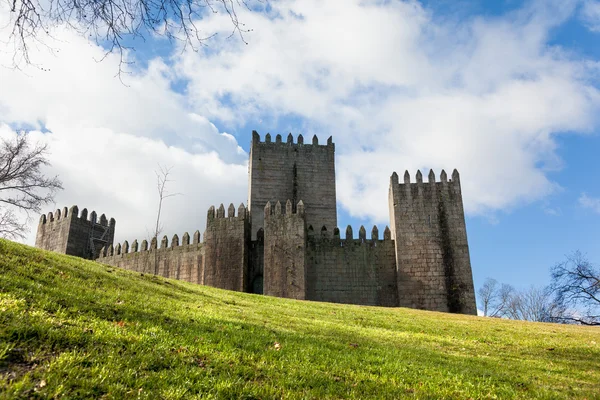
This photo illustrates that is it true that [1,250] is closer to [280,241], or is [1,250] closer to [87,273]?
[87,273]

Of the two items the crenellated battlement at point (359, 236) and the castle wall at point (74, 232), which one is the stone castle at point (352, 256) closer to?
the crenellated battlement at point (359, 236)

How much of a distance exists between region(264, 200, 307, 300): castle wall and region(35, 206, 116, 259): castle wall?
1618 centimetres

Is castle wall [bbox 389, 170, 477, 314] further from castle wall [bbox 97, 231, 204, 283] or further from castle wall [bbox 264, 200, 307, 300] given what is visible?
castle wall [bbox 97, 231, 204, 283]

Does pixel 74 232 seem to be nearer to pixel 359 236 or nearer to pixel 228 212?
pixel 228 212

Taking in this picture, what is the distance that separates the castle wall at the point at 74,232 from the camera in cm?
3475

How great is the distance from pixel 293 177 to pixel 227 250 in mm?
9840

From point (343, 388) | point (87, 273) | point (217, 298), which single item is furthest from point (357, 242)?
point (343, 388)

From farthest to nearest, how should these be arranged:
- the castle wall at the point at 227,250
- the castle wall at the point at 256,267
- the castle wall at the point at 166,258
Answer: the castle wall at the point at 166,258 → the castle wall at the point at 256,267 → the castle wall at the point at 227,250

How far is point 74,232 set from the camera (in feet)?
115

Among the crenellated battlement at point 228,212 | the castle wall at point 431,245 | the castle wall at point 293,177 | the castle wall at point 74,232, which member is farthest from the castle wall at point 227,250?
the castle wall at point 74,232

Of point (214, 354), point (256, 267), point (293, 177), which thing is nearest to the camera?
point (214, 354)

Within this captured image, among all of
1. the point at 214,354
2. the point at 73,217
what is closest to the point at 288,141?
the point at 73,217

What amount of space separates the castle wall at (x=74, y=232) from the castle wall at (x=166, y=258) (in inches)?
129

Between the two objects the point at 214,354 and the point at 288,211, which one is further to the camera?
the point at 288,211
